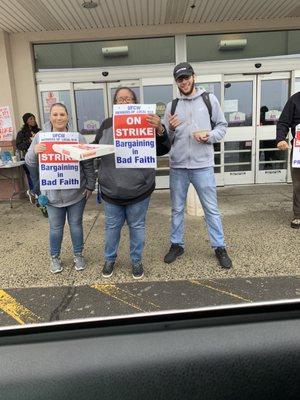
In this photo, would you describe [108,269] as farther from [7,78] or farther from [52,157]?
[7,78]

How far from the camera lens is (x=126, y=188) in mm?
3674

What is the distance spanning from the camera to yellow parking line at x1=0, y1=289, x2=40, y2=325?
3377 mm

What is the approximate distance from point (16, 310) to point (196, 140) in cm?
234

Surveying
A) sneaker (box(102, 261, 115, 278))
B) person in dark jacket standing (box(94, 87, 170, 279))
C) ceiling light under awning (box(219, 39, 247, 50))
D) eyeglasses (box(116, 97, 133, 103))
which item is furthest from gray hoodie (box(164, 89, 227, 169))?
ceiling light under awning (box(219, 39, 247, 50))

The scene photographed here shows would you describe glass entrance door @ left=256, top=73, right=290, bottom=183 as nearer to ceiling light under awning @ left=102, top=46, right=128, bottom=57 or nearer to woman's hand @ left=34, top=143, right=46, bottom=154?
ceiling light under awning @ left=102, top=46, right=128, bottom=57

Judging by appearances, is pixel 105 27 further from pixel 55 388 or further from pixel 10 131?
pixel 55 388

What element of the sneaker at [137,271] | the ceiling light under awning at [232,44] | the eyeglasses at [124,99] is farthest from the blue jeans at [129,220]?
the ceiling light under awning at [232,44]

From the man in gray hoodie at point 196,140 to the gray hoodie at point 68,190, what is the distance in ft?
2.85

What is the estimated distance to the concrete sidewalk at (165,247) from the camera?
4145 mm

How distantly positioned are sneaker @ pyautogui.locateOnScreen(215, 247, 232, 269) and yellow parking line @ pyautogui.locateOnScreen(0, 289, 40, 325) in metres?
1.94

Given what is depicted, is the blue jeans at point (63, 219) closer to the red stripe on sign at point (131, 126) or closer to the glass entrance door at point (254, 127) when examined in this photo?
Answer: the red stripe on sign at point (131, 126)

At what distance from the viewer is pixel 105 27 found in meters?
7.82

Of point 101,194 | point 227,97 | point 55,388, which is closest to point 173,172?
point 101,194

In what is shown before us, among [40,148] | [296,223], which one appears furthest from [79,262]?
[296,223]
